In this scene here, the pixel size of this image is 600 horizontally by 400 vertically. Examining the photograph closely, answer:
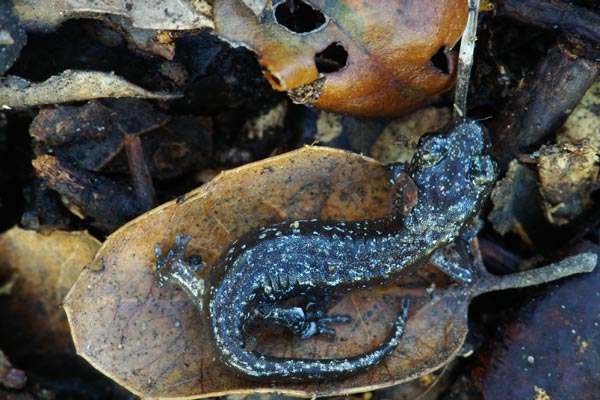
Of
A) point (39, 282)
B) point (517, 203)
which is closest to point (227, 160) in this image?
point (39, 282)

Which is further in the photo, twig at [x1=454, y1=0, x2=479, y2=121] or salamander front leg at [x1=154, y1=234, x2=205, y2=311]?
salamander front leg at [x1=154, y1=234, x2=205, y2=311]

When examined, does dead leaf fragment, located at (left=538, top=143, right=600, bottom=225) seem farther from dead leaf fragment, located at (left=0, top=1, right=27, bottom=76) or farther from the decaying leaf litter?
dead leaf fragment, located at (left=0, top=1, right=27, bottom=76)

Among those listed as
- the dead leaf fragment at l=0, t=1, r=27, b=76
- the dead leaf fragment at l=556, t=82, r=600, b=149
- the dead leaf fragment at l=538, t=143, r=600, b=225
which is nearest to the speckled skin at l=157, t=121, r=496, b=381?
the dead leaf fragment at l=538, t=143, r=600, b=225

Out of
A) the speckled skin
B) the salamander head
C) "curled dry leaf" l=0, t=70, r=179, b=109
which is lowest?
the speckled skin

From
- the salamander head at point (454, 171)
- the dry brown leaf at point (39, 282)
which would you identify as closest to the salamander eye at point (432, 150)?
the salamander head at point (454, 171)

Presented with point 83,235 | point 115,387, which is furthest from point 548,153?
point 115,387

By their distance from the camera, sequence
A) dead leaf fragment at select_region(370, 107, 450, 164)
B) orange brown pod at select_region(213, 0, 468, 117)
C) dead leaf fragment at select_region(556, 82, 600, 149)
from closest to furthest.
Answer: orange brown pod at select_region(213, 0, 468, 117) → dead leaf fragment at select_region(556, 82, 600, 149) → dead leaf fragment at select_region(370, 107, 450, 164)

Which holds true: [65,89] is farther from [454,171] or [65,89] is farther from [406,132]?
[454,171]

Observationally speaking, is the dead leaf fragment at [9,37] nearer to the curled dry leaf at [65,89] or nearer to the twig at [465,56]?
the curled dry leaf at [65,89]
